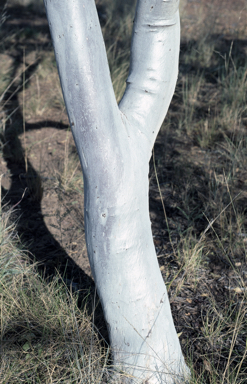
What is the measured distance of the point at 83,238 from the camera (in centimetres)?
276

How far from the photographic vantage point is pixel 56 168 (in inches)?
138

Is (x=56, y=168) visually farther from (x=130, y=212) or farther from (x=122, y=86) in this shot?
(x=130, y=212)

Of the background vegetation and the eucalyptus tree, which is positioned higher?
the eucalyptus tree

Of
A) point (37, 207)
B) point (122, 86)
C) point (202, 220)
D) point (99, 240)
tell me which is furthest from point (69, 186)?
point (99, 240)

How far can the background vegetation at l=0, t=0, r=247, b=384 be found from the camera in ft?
5.77

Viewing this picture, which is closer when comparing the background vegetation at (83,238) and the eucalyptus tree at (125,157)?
the eucalyptus tree at (125,157)

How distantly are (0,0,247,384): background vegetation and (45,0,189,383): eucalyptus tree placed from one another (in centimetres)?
18

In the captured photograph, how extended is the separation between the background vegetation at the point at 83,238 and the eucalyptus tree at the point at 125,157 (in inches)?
7.2

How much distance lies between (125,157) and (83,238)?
1.48m

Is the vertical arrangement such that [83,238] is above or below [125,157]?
below

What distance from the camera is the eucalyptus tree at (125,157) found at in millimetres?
1283

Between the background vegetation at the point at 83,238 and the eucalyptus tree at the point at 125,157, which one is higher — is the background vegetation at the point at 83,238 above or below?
below

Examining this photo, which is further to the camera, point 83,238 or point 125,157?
point 83,238

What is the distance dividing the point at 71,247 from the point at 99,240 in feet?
4.09
